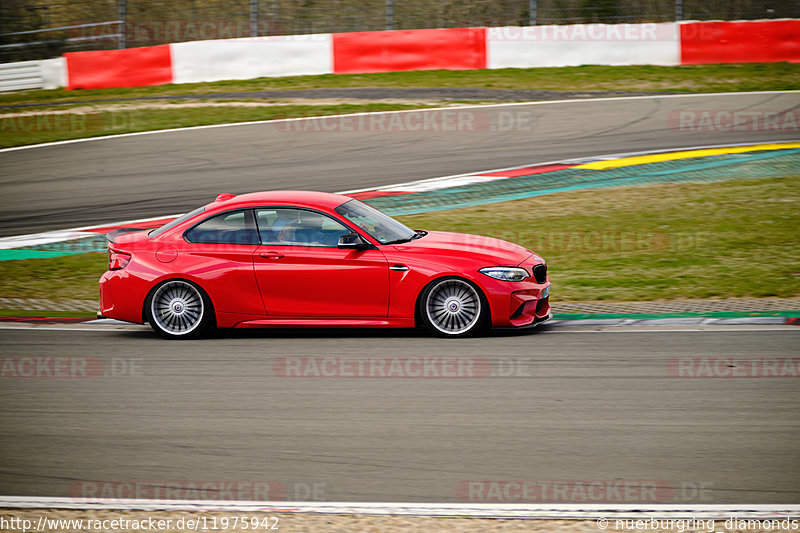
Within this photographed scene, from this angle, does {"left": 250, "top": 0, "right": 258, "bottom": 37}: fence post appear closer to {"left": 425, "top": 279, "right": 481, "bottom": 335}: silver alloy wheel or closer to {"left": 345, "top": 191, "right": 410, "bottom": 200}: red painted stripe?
{"left": 345, "top": 191, "right": 410, "bottom": 200}: red painted stripe

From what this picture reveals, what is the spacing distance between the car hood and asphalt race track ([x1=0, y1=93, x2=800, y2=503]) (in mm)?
750

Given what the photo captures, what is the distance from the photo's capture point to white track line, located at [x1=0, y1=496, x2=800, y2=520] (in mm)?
4734

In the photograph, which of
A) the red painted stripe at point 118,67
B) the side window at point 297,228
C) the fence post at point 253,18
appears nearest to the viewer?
the side window at point 297,228

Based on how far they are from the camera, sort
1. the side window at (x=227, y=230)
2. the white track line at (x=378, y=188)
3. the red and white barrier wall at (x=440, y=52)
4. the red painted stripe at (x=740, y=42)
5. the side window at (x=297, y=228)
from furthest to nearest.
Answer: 1. the red and white barrier wall at (x=440, y=52)
2. the red painted stripe at (x=740, y=42)
3. the white track line at (x=378, y=188)
4. the side window at (x=227, y=230)
5. the side window at (x=297, y=228)

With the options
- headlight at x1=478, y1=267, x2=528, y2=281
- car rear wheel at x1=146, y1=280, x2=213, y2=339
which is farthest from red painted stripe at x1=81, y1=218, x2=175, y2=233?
headlight at x1=478, y1=267, x2=528, y2=281

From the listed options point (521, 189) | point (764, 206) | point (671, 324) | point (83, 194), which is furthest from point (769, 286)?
point (83, 194)

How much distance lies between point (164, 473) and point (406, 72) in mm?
20369

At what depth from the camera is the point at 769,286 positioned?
10430 mm

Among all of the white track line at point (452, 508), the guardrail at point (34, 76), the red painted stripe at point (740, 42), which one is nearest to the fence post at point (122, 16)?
the guardrail at point (34, 76)

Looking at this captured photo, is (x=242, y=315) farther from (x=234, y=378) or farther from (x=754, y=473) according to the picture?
(x=754, y=473)

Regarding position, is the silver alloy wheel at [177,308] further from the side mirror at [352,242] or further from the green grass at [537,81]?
the green grass at [537,81]

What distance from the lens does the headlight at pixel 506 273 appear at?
8.47 meters

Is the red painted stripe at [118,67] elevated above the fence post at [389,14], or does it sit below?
below

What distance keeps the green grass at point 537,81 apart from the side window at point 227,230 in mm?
14890
